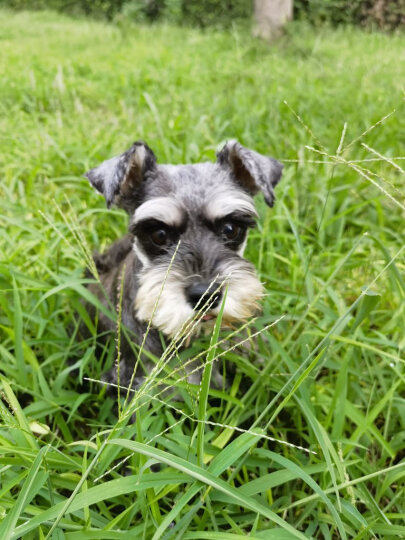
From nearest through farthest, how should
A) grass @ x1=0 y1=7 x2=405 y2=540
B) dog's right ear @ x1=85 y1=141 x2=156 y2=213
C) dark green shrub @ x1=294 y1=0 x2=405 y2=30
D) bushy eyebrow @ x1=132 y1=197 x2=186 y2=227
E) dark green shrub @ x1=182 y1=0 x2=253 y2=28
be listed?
grass @ x1=0 y1=7 x2=405 y2=540 → bushy eyebrow @ x1=132 y1=197 x2=186 y2=227 → dog's right ear @ x1=85 y1=141 x2=156 y2=213 → dark green shrub @ x1=294 y1=0 x2=405 y2=30 → dark green shrub @ x1=182 y1=0 x2=253 y2=28

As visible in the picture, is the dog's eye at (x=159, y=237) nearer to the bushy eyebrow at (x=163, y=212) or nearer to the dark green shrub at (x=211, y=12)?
the bushy eyebrow at (x=163, y=212)

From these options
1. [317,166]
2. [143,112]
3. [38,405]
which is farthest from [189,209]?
[143,112]

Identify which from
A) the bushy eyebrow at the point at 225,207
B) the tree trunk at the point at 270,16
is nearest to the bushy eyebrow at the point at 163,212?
the bushy eyebrow at the point at 225,207

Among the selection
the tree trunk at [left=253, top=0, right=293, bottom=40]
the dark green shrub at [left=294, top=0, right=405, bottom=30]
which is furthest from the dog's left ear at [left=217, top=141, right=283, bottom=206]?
the dark green shrub at [left=294, top=0, right=405, bottom=30]

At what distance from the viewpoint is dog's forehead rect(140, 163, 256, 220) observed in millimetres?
2461

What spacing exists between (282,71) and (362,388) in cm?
559

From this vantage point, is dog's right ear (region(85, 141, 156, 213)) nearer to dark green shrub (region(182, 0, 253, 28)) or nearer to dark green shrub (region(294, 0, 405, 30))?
dark green shrub (region(294, 0, 405, 30))

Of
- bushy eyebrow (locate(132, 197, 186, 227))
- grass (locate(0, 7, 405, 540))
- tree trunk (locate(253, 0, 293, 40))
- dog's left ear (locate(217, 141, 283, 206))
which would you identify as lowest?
grass (locate(0, 7, 405, 540))

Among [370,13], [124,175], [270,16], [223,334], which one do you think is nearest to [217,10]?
[270,16]

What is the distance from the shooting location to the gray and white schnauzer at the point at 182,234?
217cm

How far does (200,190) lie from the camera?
2580mm

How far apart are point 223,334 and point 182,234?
57 cm

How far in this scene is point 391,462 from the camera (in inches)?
86.0

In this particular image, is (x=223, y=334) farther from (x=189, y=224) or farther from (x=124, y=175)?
(x=124, y=175)
